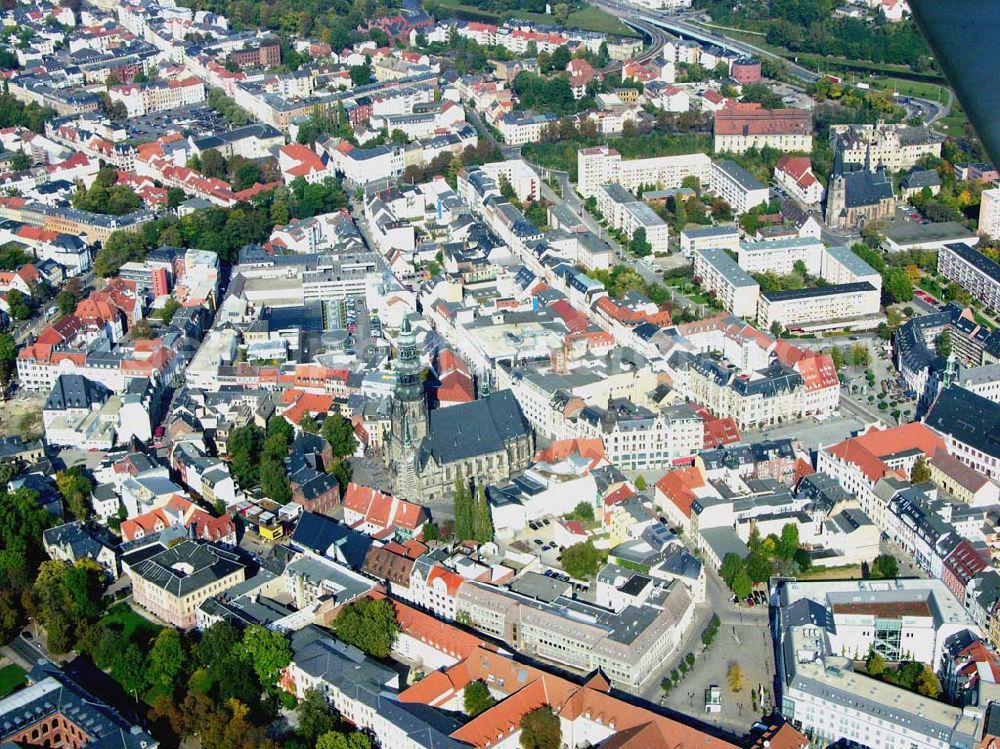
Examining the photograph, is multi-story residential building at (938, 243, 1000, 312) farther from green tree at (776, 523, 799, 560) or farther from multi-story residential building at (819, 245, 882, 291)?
green tree at (776, 523, 799, 560)

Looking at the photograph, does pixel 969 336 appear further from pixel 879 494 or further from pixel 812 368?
pixel 879 494

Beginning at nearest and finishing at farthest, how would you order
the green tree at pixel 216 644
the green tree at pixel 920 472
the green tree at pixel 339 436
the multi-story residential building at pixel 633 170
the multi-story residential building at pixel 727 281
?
the green tree at pixel 216 644 → the green tree at pixel 920 472 → the green tree at pixel 339 436 → the multi-story residential building at pixel 727 281 → the multi-story residential building at pixel 633 170

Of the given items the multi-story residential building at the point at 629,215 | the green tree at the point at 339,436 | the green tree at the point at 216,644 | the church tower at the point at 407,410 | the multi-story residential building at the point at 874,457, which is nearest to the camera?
the green tree at the point at 216,644

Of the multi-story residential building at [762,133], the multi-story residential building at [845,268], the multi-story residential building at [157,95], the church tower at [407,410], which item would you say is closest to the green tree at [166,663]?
the church tower at [407,410]

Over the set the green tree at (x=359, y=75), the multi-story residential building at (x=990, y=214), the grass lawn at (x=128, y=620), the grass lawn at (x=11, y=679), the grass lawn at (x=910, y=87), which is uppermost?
the green tree at (x=359, y=75)

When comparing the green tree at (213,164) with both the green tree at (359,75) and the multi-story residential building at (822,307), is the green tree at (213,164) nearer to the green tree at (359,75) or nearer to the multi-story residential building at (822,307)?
the green tree at (359,75)

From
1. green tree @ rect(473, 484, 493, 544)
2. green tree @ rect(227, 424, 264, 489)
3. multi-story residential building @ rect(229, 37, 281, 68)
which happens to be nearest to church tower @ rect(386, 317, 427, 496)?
green tree @ rect(473, 484, 493, 544)
